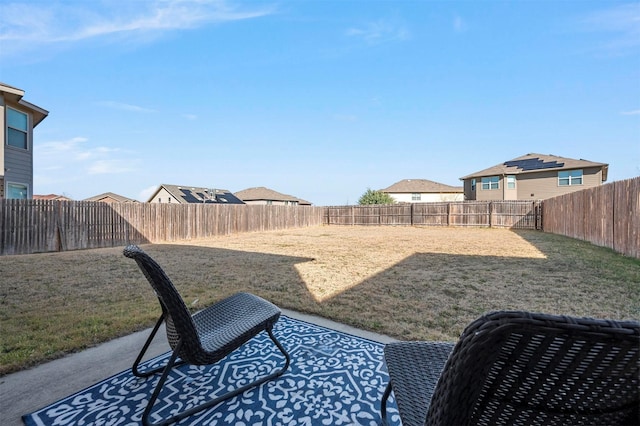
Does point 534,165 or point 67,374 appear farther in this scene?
point 534,165

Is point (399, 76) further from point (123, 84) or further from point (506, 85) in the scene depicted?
point (123, 84)

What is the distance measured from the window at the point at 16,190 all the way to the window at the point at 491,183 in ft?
86.5

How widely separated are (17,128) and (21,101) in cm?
87

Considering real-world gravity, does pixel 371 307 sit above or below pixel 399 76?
below

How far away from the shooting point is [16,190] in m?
9.64

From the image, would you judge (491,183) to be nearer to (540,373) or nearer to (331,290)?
(331,290)

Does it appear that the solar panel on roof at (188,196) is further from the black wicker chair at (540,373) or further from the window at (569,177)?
the black wicker chair at (540,373)

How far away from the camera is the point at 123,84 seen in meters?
12.2

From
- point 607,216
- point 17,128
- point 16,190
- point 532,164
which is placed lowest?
point 607,216

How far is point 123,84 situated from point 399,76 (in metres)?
12.6

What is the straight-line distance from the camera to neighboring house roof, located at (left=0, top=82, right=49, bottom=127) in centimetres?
859

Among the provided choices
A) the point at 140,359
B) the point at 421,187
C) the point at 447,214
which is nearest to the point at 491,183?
the point at 447,214

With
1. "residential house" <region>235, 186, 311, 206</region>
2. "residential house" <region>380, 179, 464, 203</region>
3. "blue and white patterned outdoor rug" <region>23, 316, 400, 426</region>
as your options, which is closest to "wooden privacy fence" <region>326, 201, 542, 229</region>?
"residential house" <region>380, 179, 464, 203</region>

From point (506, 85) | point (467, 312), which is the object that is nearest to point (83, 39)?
point (467, 312)
